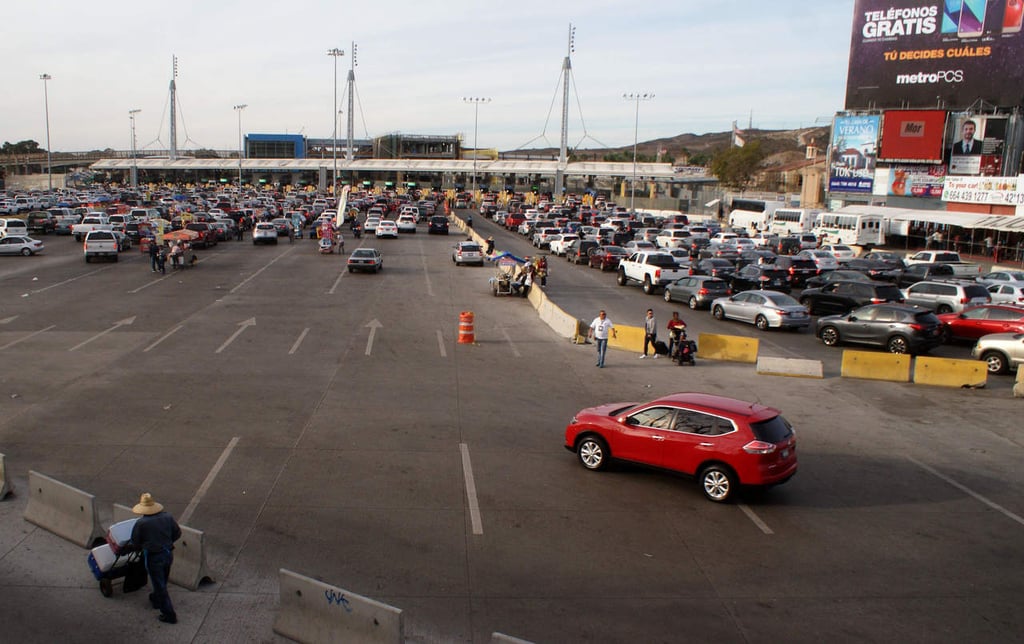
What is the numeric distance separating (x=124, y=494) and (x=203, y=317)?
16.1 meters

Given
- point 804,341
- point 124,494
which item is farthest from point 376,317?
point 124,494

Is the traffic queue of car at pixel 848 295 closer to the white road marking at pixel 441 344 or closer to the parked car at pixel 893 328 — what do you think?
the parked car at pixel 893 328

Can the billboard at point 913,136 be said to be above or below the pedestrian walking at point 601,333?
above

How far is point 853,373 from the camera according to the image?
66.5 feet

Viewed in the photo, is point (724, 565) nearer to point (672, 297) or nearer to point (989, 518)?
point (989, 518)

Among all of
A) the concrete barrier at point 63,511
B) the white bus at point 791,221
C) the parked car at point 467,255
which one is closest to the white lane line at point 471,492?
the concrete barrier at point 63,511

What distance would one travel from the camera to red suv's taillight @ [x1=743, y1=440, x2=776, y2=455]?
1112 centimetres

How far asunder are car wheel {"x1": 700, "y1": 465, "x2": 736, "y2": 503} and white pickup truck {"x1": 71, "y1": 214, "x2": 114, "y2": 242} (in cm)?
4926

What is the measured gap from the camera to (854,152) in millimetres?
68875

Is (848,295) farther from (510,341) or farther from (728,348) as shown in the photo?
(510,341)

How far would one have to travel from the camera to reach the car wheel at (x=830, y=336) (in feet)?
79.8

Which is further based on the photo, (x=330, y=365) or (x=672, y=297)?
(x=672, y=297)

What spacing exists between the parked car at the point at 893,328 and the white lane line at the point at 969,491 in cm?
953

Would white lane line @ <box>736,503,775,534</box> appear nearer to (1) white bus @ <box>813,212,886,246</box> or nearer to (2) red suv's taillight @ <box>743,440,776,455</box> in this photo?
(2) red suv's taillight @ <box>743,440,776,455</box>
